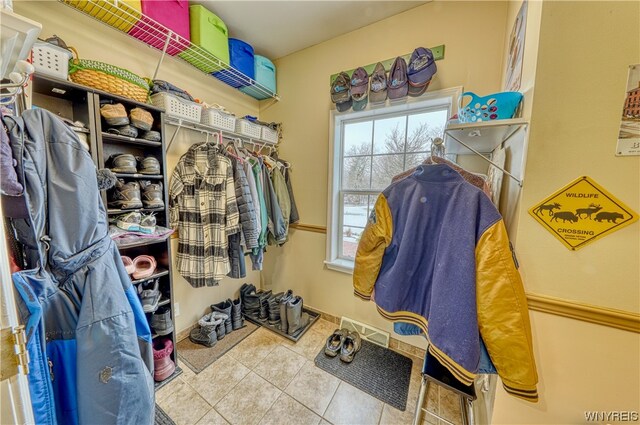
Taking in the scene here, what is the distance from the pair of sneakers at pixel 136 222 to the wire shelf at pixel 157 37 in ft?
3.19

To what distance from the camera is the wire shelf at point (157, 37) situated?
1.19 meters

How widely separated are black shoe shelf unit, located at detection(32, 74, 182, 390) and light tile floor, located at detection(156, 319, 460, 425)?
226mm

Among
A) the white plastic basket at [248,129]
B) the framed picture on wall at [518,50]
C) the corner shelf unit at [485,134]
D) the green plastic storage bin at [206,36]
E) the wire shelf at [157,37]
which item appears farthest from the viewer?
the white plastic basket at [248,129]

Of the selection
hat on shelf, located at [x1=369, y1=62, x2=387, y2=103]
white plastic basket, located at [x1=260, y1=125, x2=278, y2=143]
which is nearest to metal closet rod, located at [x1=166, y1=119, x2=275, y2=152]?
white plastic basket, located at [x1=260, y1=125, x2=278, y2=143]

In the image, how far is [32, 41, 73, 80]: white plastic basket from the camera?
0.94m

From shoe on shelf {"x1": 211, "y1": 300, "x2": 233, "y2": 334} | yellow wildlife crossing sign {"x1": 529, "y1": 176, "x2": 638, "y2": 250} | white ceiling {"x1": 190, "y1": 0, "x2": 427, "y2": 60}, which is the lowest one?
shoe on shelf {"x1": 211, "y1": 300, "x2": 233, "y2": 334}

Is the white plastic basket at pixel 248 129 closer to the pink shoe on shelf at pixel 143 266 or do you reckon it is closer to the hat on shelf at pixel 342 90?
the hat on shelf at pixel 342 90

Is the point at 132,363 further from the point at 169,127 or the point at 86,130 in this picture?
the point at 169,127

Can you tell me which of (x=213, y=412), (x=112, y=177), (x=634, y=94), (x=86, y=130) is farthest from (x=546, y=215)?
(x=86, y=130)

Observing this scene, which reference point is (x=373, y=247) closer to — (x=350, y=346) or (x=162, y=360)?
(x=350, y=346)

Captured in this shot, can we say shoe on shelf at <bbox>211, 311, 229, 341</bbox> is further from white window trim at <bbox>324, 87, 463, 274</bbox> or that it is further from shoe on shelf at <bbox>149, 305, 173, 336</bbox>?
white window trim at <bbox>324, 87, 463, 274</bbox>

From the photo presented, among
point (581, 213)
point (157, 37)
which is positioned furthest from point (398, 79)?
point (157, 37)

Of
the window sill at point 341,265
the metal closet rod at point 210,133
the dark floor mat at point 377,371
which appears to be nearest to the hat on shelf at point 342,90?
the metal closet rod at point 210,133

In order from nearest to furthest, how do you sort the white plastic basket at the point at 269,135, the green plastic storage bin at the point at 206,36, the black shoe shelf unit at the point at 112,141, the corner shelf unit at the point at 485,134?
the corner shelf unit at the point at 485,134 < the black shoe shelf unit at the point at 112,141 < the green plastic storage bin at the point at 206,36 < the white plastic basket at the point at 269,135
